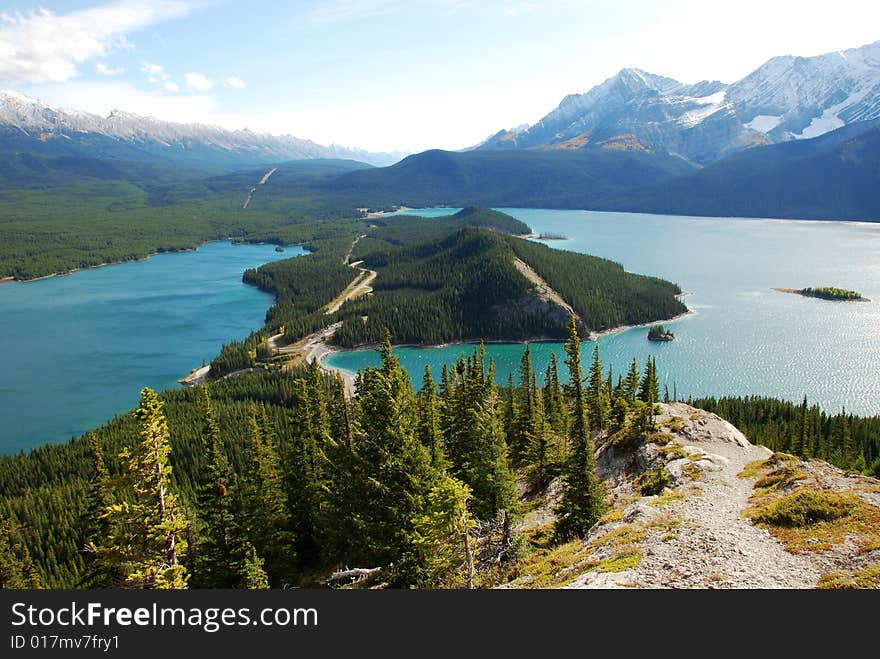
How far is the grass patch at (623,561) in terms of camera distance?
923 inches

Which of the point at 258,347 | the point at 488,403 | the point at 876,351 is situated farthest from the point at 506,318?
the point at 488,403

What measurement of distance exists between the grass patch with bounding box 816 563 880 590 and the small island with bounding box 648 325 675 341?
13746 centimetres

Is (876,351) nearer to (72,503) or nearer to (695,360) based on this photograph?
(695,360)

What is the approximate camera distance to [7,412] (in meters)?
115

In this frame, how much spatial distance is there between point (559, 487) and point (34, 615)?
41.8m

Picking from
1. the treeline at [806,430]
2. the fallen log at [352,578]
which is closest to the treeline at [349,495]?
the fallen log at [352,578]

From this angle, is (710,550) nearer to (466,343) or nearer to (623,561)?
(623,561)

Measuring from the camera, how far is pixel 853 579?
20109mm

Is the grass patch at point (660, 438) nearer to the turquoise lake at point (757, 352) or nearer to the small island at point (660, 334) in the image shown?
the turquoise lake at point (757, 352)

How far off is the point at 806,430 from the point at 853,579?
5710 cm

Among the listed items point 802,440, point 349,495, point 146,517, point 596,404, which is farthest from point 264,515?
point 802,440

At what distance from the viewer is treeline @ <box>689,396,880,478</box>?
221 feet

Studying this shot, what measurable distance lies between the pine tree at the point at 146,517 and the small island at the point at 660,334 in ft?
479

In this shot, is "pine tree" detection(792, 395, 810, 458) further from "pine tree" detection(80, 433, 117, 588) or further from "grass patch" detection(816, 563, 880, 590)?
"pine tree" detection(80, 433, 117, 588)
